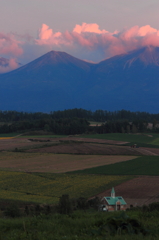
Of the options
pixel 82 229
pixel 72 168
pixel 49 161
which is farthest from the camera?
pixel 49 161

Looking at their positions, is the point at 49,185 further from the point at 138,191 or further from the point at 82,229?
the point at 82,229

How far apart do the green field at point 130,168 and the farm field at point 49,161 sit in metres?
2.69

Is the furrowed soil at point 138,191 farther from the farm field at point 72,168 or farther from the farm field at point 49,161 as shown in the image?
the farm field at point 49,161

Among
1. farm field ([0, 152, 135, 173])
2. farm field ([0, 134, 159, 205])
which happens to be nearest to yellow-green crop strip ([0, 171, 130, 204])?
farm field ([0, 134, 159, 205])

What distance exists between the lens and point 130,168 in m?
48.7

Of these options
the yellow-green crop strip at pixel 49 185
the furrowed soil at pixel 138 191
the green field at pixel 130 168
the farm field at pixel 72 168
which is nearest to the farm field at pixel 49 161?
the farm field at pixel 72 168

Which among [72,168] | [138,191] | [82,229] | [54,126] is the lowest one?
[72,168]

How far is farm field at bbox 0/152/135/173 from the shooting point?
48719 millimetres

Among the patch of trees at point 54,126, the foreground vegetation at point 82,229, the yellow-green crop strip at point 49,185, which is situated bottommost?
the yellow-green crop strip at point 49,185

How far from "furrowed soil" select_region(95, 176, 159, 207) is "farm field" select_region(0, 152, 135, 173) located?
13.0 meters

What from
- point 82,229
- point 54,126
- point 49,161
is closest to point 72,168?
point 49,161

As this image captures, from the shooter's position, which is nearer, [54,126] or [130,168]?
[130,168]

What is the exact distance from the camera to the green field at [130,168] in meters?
44.8

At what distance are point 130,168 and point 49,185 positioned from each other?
1721 centimetres
